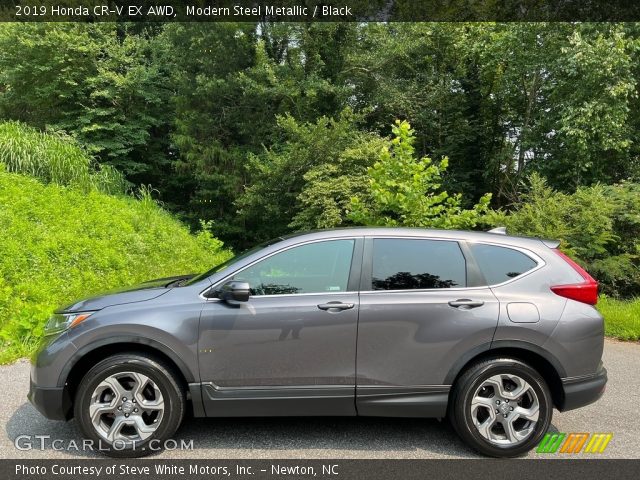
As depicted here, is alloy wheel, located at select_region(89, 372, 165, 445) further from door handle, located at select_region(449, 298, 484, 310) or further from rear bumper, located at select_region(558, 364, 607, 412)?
rear bumper, located at select_region(558, 364, 607, 412)

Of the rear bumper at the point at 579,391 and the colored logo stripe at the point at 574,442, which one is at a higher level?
the rear bumper at the point at 579,391

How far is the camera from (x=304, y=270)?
3.80m

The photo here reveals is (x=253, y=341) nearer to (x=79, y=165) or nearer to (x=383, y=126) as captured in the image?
(x=79, y=165)

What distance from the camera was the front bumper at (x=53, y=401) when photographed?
356 cm

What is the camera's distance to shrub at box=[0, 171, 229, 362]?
21.6ft

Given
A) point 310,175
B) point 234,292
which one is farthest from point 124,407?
point 310,175

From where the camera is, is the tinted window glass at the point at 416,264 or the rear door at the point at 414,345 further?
the tinted window glass at the point at 416,264

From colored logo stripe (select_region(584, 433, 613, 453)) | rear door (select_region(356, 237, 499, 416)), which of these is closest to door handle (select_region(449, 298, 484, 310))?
rear door (select_region(356, 237, 499, 416))

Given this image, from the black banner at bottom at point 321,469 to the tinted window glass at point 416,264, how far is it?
1.24 meters

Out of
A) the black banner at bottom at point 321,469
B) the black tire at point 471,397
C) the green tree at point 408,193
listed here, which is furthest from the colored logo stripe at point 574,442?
the green tree at point 408,193

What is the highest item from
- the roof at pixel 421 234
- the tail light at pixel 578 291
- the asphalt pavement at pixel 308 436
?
the roof at pixel 421 234

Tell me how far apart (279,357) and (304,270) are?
0.67 meters

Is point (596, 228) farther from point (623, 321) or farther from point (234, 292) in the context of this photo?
point (234, 292)

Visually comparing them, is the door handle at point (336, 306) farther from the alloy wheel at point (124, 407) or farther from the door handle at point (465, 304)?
the alloy wheel at point (124, 407)
